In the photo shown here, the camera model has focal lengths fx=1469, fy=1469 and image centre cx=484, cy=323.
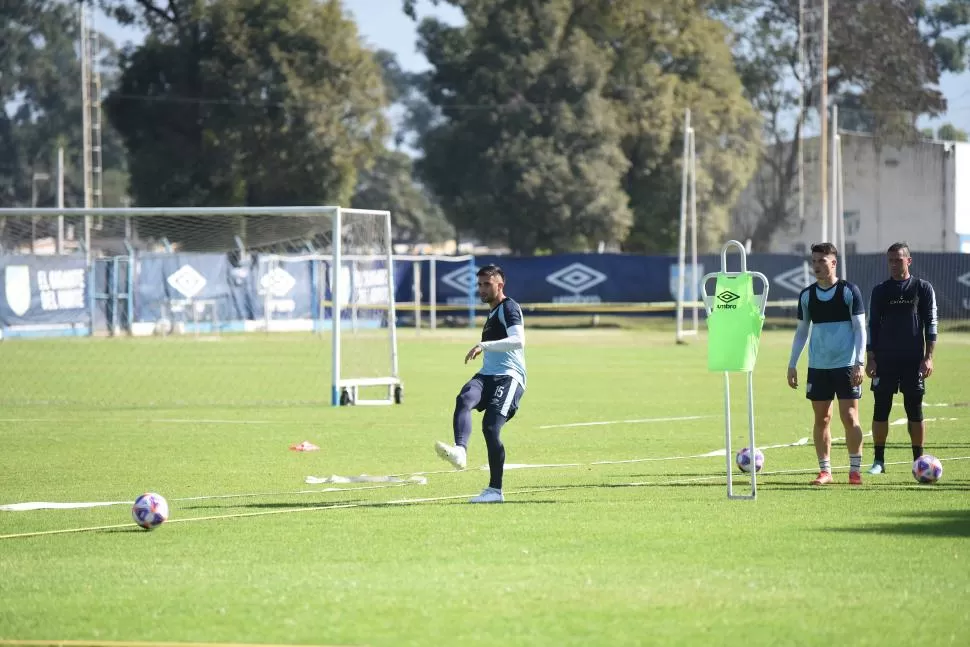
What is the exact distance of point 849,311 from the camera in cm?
1337

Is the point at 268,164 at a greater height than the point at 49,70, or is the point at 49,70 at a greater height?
the point at 49,70

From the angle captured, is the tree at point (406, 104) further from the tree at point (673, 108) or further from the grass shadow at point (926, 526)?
the grass shadow at point (926, 526)

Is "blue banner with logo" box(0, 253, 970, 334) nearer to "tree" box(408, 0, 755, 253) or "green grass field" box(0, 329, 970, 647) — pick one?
"tree" box(408, 0, 755, 253)

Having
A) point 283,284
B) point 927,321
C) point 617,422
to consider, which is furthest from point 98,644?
point 283,284

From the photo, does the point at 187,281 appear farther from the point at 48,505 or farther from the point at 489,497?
the point at 489,497

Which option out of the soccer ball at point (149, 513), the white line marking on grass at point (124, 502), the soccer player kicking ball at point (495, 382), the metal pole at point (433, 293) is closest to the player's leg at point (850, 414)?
the soccer player kicking ball at point (495, 382)

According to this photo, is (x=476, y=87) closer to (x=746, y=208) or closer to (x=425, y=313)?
(x=425, y=313)

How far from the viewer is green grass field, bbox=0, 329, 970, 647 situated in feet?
25.1

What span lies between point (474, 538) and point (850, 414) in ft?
15.8

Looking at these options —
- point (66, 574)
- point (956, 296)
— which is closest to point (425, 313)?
point (956, 296)

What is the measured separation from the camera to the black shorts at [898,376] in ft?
46.5

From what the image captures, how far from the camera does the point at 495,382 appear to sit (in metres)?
12.5

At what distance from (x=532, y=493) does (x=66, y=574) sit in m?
4.89

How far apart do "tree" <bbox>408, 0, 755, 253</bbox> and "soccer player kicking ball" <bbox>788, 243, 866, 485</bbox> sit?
4791 cm
